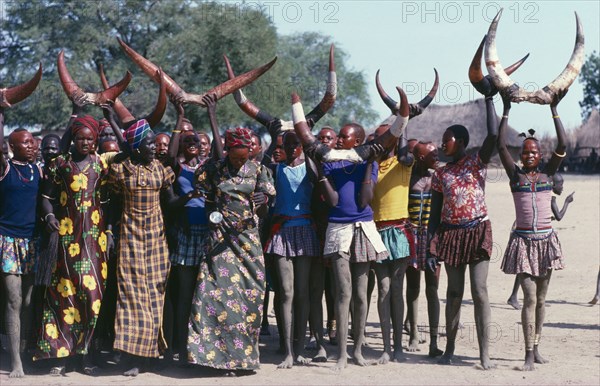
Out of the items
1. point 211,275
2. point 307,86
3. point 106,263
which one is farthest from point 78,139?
point 307,86

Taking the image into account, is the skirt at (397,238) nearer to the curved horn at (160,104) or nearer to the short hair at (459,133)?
the short hair at (459,133)

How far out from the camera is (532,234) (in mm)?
7191

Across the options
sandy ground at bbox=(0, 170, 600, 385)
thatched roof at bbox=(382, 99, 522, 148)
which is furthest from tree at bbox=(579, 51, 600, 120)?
sandy ground at bbox=(0, 170, 600, 385)

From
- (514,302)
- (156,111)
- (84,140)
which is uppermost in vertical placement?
(156,111)

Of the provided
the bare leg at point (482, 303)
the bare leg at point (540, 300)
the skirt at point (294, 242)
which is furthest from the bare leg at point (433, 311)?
the skirt at point (294, 242)

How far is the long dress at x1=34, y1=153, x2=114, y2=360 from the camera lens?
686 cm

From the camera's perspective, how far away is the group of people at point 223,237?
6875 mm

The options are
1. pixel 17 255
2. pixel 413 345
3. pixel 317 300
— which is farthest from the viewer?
pixel 413 345

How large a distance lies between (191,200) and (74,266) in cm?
106

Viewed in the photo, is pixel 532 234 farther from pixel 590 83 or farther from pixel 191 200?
pixel 590 83

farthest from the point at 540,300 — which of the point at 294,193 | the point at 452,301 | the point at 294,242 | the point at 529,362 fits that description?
the point at 294,193

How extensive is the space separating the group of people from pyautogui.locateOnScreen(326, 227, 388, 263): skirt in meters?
0.01

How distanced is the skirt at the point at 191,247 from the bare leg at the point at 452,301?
2.04 meters

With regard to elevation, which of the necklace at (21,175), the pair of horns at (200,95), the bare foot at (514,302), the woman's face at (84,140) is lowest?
the bare foot at (514,302)
